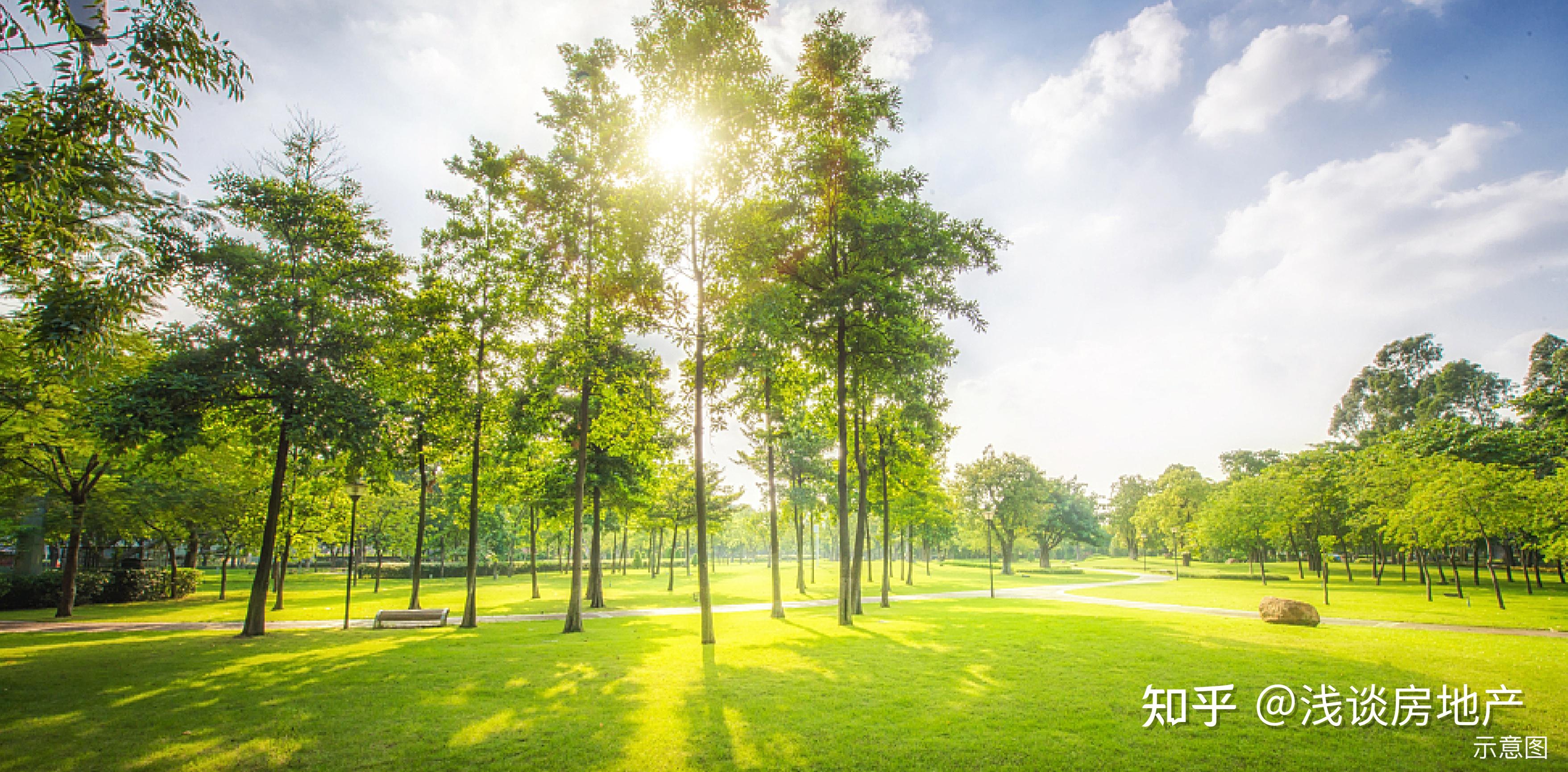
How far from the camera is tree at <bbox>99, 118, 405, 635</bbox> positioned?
14.4 metres

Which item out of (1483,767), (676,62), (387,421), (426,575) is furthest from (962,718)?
(426,575)

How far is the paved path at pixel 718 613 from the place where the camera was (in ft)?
58.9

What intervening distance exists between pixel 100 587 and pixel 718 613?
102 feet

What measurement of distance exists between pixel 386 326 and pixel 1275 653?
26.0 metres

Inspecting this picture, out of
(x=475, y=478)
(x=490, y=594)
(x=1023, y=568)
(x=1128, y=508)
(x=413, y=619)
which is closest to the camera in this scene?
(x=413, y=619)

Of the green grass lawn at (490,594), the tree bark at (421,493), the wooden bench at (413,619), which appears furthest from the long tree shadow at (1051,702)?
the green grass lawn at (490,594)

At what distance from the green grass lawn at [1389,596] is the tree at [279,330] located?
122 feet

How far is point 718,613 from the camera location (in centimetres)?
2352

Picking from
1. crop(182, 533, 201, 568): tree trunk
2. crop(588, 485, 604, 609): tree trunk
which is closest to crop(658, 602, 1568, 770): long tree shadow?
crop(588, 485, 604, 609): tree trunk

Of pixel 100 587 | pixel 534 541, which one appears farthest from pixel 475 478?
pixel 100 587

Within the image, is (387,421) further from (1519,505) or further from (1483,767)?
(1519,505)

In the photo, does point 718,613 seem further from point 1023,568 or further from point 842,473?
point 1023,568

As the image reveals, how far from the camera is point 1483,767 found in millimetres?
6320

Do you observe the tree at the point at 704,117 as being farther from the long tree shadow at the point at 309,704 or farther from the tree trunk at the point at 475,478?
the tree trunk at the point at 475,478
